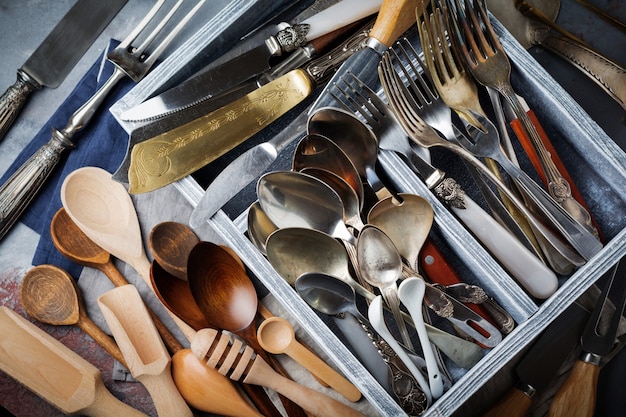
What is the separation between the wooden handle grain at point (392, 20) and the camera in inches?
31.4

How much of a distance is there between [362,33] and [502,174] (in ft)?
0.99

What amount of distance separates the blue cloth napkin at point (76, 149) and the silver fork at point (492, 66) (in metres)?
0.56

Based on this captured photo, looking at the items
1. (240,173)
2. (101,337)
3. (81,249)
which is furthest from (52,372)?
(240,173)

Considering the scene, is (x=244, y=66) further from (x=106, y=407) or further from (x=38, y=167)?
(x=106, y=407)

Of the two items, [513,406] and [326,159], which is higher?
[326,159]

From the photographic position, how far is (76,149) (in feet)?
3.30

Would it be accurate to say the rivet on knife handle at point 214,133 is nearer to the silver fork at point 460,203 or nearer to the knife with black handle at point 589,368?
the silver fork at point 460,203

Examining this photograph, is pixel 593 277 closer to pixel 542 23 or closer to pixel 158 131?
pixel 542 23

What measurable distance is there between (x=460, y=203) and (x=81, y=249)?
2.00 feet

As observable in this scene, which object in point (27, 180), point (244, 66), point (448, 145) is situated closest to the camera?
point (448, 145)

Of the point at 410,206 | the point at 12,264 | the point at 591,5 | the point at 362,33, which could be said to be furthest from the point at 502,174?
the point at 12,264

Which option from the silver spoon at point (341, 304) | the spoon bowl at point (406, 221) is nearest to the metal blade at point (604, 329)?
the silver spoon at point (341, 304)

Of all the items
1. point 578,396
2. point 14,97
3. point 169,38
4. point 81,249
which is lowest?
point 578,396

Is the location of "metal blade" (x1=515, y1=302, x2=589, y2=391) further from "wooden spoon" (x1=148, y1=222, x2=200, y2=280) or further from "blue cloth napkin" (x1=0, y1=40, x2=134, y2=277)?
"blue cloth napkin" (x1=0, y1=40, x2=134, y2=277)
